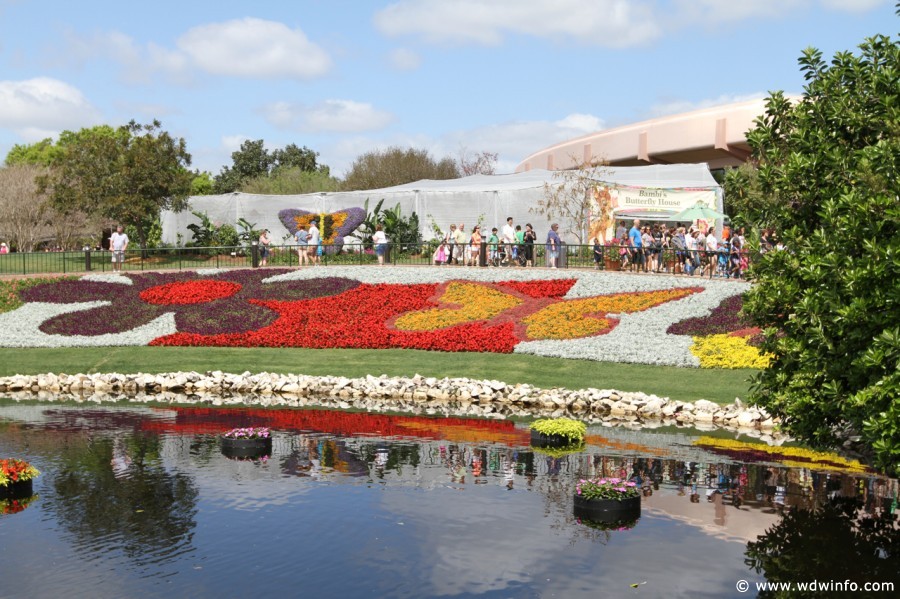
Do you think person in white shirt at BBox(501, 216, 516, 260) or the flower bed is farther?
person in white shirt at BBox(501, 216, 516, 260)

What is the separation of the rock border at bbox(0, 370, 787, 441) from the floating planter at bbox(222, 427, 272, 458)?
5561 mm

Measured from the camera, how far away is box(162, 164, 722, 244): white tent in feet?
151

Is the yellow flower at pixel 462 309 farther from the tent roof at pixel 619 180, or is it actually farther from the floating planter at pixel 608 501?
the floating planter at pixel 608 501

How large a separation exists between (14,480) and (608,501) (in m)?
8.58

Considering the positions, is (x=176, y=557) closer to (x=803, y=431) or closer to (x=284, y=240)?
(x=803, y=431)

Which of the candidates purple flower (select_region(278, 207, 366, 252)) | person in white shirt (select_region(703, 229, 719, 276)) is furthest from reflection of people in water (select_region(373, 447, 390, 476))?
purple flower (select_region(278, 207, 366, 252))

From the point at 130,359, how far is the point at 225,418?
7630 millimetres

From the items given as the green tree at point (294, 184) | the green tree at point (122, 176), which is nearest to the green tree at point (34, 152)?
the green tree at point (294, 184)

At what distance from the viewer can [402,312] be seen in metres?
32.2

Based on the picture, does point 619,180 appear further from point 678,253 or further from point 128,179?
point 128,179

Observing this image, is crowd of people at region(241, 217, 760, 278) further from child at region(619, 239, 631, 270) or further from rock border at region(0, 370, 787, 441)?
rock border at region(0, 370, 787, 441)

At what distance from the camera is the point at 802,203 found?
40.8 feet

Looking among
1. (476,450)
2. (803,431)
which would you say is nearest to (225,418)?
(476,450)

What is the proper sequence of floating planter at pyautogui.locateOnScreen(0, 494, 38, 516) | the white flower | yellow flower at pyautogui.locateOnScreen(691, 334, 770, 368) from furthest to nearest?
the white flower, yellow flower at pyautogui.locateOnScreen(691, 334, 770, 368), floating planter at pyautogui.locateOnScreen(0, 494, 38, 516)
